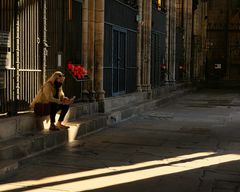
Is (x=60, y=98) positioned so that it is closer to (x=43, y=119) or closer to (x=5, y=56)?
(x=43, y=119)

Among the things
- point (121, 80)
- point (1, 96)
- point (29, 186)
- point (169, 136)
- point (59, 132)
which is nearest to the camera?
point (29, 186)

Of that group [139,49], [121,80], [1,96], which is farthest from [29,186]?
[139,49]

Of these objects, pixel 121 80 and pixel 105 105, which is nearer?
pixel 105 105

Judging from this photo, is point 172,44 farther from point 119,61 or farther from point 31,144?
point 31,144

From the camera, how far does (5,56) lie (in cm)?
862

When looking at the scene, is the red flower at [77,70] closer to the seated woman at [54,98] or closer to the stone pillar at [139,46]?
the seated woman at [54,98]

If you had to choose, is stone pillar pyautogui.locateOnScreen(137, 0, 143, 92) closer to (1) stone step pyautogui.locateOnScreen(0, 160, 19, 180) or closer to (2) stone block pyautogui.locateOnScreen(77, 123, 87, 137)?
(2) stone block pyautogui.locateOnScreen(77, 123, 87, 137)

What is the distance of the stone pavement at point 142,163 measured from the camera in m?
6.43

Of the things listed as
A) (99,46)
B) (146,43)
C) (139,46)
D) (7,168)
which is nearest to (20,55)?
(7,168)

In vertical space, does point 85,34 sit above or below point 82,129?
above

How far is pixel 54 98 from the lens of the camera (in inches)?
360

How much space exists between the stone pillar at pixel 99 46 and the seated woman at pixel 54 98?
10.9 ft

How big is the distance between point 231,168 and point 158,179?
1.47 m

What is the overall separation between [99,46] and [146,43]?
5.45 metres
